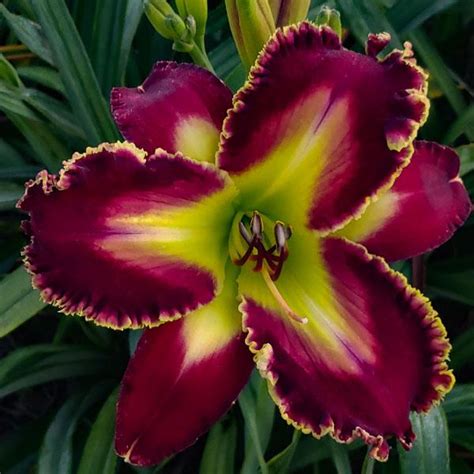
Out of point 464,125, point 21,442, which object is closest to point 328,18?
point 464,125

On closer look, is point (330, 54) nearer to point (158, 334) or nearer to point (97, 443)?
point (158, 334)

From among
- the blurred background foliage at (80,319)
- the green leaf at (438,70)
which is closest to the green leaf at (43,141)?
the blurred background foliage at (80,319)

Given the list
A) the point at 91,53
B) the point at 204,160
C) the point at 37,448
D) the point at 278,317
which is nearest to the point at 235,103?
the point at 204,160

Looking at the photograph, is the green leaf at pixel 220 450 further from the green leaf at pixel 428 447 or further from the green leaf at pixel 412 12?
the green leaf at pixel 412 12

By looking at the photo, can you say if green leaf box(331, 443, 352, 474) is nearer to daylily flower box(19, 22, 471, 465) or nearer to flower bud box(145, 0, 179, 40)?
daylily flower box(19, 22, 471, 465)

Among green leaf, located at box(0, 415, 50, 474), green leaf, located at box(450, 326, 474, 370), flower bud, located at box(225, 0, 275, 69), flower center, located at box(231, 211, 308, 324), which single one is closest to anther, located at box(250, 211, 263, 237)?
flower center, located at box(231, 211, 308, 324)

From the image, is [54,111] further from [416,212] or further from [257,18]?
[416,212]
